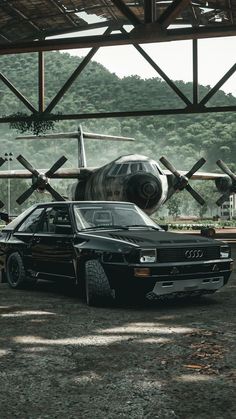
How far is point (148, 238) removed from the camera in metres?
6.89

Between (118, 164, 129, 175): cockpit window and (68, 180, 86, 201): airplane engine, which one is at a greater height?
(118, 164, 129, 175): cockpit window

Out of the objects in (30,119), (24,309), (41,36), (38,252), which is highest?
(41,36)

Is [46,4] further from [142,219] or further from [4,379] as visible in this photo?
[4,379]

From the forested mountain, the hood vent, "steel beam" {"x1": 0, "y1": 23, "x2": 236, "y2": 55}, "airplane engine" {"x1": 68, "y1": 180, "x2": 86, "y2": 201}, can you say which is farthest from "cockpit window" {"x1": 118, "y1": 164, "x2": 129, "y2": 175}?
the forested mountain

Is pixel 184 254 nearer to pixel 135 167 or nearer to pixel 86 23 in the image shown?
pixel 86 23

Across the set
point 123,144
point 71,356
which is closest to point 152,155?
point 123,144

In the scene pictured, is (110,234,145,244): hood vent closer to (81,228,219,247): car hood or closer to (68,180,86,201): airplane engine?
(81,228,219,247): car hood

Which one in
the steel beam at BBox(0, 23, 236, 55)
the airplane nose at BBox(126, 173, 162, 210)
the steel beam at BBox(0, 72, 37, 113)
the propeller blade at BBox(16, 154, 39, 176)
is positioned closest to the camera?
the steel beam at BBox(0, 23, 236, 55)

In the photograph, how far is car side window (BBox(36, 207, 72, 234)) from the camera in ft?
25.8

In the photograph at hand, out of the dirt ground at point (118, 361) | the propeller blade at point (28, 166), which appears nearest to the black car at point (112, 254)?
the dirt ground at point (118, 361)

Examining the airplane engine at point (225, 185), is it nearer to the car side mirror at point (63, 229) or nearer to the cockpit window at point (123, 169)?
the cockpit window at point (123, 169)

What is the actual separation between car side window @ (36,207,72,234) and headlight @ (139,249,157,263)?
1.60 meters

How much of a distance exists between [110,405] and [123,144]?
188925 mm

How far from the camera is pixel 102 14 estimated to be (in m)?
14.6
